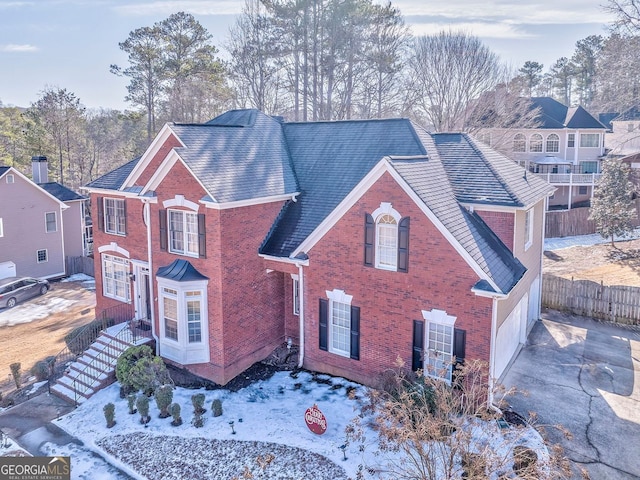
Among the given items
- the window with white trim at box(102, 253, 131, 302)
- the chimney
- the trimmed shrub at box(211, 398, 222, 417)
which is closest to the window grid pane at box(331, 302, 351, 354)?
the trimmed shrub at box(211, 398, 222, 417)

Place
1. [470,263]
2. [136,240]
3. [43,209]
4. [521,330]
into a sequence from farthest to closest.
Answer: [43,209], [136,240], [521,330], [470,263]

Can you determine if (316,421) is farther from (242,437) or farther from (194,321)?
(194,321)

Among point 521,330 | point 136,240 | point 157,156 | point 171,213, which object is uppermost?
point 157,156

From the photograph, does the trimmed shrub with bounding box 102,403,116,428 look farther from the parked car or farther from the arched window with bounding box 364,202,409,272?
the parked car

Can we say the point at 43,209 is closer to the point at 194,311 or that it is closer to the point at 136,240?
the point at 136,240

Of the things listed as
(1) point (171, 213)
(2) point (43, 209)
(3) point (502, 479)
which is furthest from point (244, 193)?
(2) point (43, 209)

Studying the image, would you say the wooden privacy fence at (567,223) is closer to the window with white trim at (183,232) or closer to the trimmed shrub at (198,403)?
the window with white trim at (183,232)

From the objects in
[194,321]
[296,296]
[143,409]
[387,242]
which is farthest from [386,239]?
[143,409]
